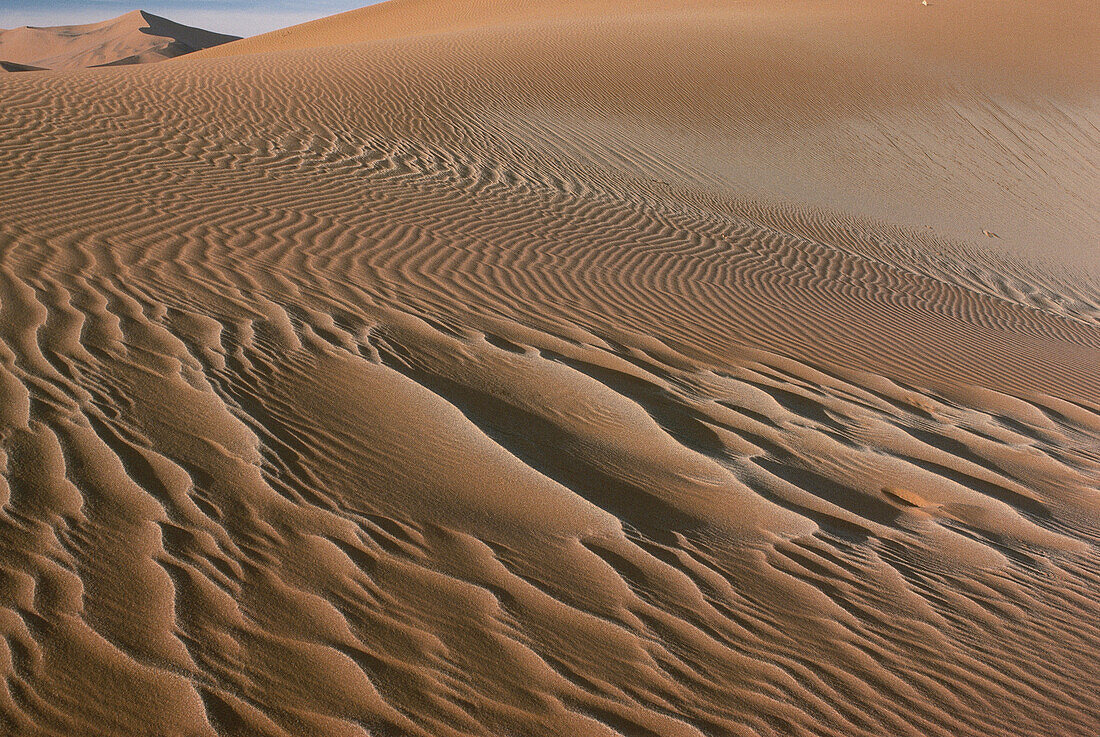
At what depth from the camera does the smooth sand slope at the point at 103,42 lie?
5494 cm

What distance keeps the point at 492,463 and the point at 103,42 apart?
72842mm

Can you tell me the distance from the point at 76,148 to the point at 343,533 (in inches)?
330

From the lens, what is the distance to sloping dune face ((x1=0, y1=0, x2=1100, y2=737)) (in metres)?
2.31

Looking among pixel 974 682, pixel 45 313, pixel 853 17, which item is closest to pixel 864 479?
pixel 974 682

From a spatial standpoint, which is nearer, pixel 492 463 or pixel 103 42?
pixel 492 463

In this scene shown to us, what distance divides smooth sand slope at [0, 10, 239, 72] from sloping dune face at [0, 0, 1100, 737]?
1914 inches

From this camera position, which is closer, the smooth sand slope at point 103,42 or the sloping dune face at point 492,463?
the sloping dune face at point 492,463

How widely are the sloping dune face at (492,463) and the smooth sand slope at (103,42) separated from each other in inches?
1914

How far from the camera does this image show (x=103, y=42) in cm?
6291

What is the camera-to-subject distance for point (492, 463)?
3.57 meters

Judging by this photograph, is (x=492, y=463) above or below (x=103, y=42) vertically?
below

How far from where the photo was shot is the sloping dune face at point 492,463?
2307 mm

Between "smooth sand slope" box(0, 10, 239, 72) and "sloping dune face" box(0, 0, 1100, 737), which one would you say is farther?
"smooth sand slope" box(0, 10, 239, 72)

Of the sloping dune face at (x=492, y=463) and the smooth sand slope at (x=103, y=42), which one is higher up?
the smooth sand slope at (x=103, y=42)
